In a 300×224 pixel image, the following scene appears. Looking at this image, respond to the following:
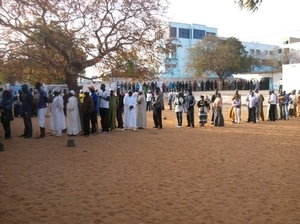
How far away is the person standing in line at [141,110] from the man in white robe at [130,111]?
355 mm

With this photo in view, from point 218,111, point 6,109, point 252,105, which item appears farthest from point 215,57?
point 6,109

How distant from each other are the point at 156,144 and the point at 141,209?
6313 mm

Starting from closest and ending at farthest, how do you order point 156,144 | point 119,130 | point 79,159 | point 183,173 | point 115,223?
point 115,223 < point 183,173 < point 79,159 < point 156,144 < point 119,130

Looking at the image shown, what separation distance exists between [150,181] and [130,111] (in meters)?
8.59

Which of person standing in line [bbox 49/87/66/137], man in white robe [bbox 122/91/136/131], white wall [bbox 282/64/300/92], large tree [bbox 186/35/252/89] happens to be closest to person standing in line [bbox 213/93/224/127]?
man in white robe [bbox 122/91/136/131]

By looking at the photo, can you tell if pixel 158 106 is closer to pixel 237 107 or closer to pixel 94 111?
pixel 94 111

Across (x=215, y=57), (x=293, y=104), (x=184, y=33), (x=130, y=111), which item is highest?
(x=184, y=33)

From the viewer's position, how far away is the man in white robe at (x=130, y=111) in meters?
15.4

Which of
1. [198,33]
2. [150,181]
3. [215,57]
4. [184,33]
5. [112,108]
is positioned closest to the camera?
[150,181]

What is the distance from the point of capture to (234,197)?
6.00m

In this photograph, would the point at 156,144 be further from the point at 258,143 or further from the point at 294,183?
the point at 294,183

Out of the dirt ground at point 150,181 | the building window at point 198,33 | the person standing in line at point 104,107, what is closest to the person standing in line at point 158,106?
the person standing in line at point 104,107

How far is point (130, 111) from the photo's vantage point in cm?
1545

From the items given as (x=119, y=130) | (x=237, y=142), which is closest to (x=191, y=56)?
(x=119, y=130)
